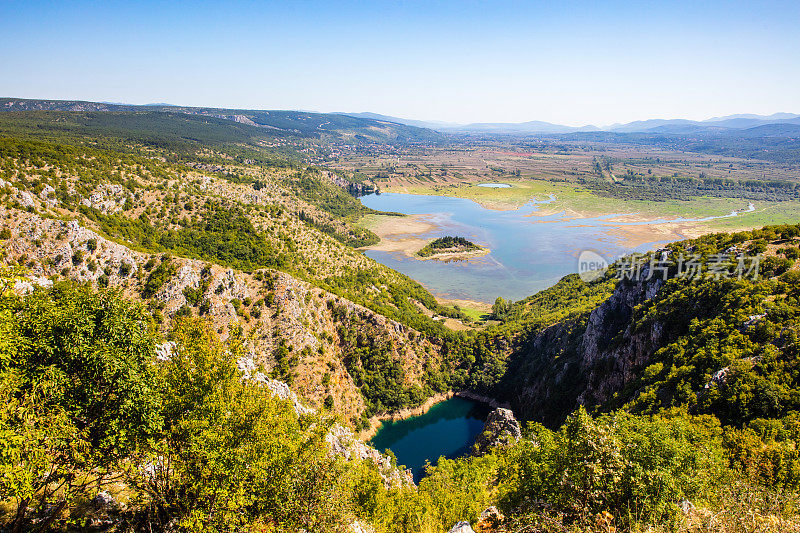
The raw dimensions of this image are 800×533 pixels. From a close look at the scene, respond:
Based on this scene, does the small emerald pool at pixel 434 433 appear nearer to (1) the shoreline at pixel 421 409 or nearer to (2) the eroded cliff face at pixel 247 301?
(1) the shoreline at pixel 421 409

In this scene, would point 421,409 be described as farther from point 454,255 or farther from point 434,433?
point 454,255

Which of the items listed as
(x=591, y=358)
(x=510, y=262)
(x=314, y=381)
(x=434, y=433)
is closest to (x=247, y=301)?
(x=314, y=381)

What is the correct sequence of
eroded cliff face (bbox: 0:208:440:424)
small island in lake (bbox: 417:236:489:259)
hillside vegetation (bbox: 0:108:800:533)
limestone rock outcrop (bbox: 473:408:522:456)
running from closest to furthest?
hillside vegetation (bbox: 0:108:800:533) < limestone rock outcrop (bbox: 473:408:522:456) < eroded cliff face (bbox: 0:208:440:424) < small island in lake (bbox: 417:236:489:259)

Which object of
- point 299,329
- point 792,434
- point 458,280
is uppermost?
point 792,434

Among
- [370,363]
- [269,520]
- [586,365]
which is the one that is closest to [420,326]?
[370,363]

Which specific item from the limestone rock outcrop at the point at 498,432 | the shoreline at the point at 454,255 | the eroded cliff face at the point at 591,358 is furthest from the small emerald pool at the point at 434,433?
the shoreline at the point at 454,255

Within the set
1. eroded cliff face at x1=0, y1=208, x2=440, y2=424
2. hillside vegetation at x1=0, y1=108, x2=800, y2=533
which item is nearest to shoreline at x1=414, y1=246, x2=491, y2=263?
hillside vegetation at x1=0, y1=108, x2=800, y2=533

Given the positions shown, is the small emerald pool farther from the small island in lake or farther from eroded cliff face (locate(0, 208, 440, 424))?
→ the small island in lake

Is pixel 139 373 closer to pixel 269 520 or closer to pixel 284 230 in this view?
pixel 269 520
